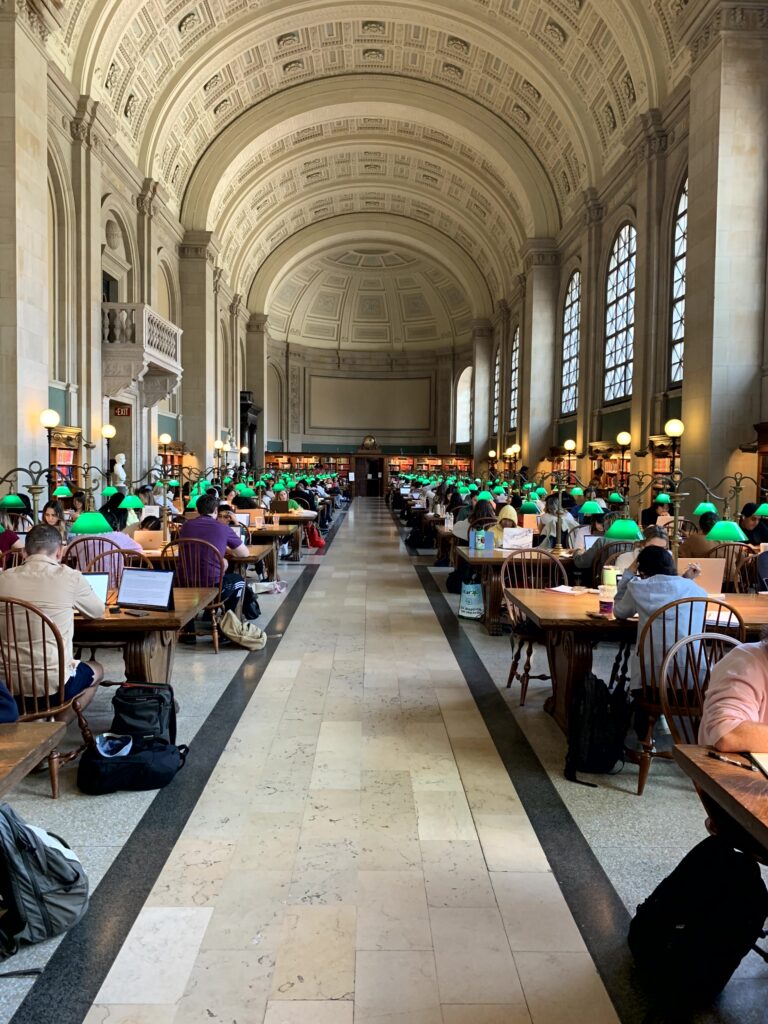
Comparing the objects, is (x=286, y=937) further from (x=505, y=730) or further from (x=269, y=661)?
(x=269, y=661)

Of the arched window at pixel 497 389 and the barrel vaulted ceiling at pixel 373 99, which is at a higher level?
the barrel vaulted ceiling at pixel 373 99

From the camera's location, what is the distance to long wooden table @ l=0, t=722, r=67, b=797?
7.59 feet

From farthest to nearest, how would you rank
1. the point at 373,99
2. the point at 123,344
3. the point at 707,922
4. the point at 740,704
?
1. the point at 373,99
2. the point at 123,344
3. the point at 740,704
4. the point at 707,922

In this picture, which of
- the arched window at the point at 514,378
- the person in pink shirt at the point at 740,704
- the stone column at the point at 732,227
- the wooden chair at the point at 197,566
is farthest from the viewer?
the arched window at the point at 514,378

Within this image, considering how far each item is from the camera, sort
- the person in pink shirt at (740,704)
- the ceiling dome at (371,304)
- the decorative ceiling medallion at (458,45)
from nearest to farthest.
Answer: the person in pink shirt at (740,704) < the decorative ceiling medallion at (458,45) < the ceiling dome at (371,304)

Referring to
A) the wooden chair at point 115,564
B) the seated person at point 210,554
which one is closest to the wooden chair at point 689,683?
the wooden chair at point 115,564

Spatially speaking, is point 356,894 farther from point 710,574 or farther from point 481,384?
point 481,384

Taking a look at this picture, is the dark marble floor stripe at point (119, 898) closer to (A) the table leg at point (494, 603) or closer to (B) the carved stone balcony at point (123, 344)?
(A) the table leg at point (494, 603)

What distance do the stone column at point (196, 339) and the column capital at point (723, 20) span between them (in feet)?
50.6

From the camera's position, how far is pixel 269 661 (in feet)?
21.7

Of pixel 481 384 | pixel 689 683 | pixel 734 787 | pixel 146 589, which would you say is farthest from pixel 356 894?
pixel 481 384

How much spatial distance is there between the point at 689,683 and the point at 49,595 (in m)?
3.57

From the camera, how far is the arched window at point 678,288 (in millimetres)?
14945

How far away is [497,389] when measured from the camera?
111ft
